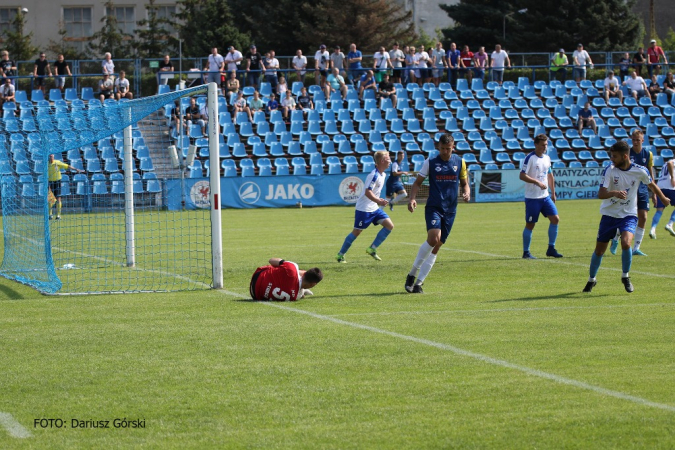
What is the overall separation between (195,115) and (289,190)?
14.8ft

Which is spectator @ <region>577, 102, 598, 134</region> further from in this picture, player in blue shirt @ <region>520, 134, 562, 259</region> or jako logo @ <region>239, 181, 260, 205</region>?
player in blue shirt @ <region>520, 134, 562, 259</region>

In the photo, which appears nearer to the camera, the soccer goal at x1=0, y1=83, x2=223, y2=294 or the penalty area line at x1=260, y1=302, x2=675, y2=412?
the penalty area line at x1=260, y1=302, x2=675, y2=412

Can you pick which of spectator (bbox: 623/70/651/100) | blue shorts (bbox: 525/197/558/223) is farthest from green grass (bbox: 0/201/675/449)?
spectator (bbox: 623/70/651/100)

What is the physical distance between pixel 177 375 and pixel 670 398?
3.77 metres

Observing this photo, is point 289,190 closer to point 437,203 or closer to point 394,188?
point 394,188

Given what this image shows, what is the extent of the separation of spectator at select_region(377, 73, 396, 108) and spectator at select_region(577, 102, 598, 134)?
28.0 ft

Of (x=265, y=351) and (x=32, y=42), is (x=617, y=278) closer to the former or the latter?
(x=265, y=351)

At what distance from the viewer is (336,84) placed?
40344 millimetres

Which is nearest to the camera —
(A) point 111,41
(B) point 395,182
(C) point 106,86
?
(B) point 395,182

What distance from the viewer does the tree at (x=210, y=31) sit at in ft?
187

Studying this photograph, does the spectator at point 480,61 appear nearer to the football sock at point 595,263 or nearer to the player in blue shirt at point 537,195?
the player in blue shirt at point 537,195

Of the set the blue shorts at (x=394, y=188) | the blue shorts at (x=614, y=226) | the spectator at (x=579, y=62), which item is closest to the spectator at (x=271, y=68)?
the blue shorts at (x=394, y=188)

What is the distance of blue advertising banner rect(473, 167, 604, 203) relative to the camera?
35.6m

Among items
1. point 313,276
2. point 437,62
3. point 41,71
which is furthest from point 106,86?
point 313,276
